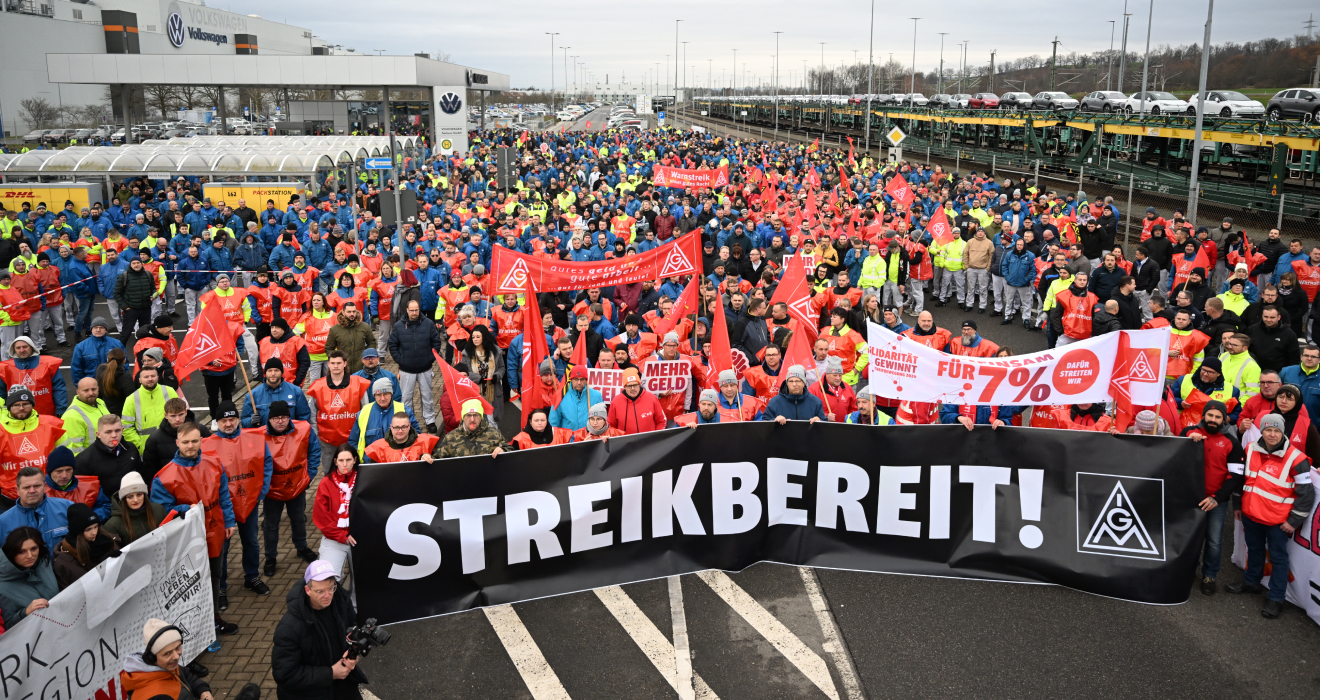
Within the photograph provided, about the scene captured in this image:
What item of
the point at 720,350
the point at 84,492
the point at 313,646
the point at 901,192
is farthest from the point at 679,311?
the point at 901,192

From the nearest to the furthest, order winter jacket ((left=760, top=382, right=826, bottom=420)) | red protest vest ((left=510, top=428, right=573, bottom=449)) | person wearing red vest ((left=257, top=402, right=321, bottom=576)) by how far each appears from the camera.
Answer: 1. person wearing red vest ((left=257, top=402, right=321, bottom=576))
2. red protest vest ((left=510, top=428, right=573, bottom=449))
3. winter jacket ((left=760, top=382, right=826, bottom=420))

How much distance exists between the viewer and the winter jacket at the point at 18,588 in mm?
5438

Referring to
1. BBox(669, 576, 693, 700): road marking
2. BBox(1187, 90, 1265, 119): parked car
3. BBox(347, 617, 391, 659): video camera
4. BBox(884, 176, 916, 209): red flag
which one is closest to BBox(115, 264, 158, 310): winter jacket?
BBox(669, 576, 693, 700): road marking

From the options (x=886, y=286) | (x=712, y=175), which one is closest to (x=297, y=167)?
(x=712, y=175)

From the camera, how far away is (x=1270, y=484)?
698 cm

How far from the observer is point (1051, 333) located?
1358 centimetres

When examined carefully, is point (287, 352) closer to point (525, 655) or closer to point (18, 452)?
point (18, 452)

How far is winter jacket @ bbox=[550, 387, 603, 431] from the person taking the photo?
8852 millimetres

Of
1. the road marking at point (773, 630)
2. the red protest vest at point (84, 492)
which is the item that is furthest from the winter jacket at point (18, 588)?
the road marking at point (773, 630)

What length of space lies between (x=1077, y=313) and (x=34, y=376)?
1256 centimetres

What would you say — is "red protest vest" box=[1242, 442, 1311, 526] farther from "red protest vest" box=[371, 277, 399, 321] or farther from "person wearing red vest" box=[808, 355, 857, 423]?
"red protest vest" box=[371, 277, 399, 321]

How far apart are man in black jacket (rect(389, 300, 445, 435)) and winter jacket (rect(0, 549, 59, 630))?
5.45 m

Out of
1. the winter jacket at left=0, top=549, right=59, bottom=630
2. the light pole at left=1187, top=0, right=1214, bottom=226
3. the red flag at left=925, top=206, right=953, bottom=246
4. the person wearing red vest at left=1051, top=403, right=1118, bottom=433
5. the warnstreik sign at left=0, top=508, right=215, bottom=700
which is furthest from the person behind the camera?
the light pole at left=1187, top=0, right=1214, bottom=226

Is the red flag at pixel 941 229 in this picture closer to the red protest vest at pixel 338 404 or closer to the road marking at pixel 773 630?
the road marking at pixel 773 630
